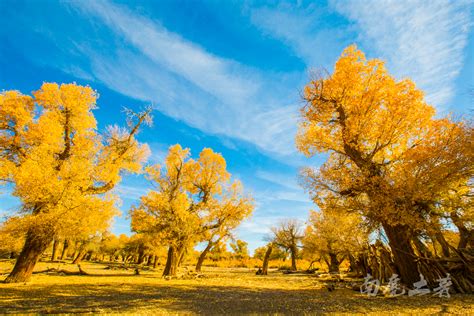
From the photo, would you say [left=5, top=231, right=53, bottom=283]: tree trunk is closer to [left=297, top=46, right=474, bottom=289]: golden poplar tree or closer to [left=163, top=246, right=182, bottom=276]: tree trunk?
[left=163, top=246, right=182, bottom=276]: tree trunk

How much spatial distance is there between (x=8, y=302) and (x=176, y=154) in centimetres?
1525

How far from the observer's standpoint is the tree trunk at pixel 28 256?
12.9 m

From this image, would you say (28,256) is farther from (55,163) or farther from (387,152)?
(387,152)

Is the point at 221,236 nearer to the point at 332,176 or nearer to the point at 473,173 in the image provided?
the point at 332,176

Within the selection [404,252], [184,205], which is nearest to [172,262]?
[184,205]

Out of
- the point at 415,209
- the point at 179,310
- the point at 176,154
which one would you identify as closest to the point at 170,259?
the point at 176,154

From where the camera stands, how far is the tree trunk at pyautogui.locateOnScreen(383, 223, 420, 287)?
11.6 metres

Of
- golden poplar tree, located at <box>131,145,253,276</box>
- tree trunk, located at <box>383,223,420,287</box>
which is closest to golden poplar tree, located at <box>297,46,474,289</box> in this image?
tree trunk, located at <box>383,223,420,287</box>

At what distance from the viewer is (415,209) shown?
10.9 meters


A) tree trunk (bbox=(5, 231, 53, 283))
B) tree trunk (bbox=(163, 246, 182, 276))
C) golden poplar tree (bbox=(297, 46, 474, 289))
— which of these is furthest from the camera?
tree trunk (bbox=(163, 246, 182, 276))

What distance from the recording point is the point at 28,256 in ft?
43.9

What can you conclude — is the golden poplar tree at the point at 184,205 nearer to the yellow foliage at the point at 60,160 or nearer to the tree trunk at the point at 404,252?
the yellow foliage at the point at 60,160

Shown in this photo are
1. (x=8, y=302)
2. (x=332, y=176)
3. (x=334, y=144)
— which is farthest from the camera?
(x=334, y=144)

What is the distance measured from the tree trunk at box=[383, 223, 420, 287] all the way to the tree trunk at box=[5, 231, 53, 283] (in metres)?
17.6
